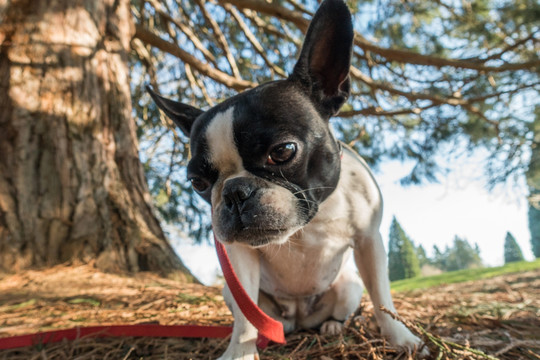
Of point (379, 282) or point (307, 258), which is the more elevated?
point (307, 258)

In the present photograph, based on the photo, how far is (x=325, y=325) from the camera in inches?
77.5

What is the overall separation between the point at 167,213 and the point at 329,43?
607cm

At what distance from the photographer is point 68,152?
10.7 feet

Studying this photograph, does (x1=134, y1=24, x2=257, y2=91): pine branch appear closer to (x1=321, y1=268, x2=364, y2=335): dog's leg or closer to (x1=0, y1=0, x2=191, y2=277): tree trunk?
(x1=0, y1=0, x2=191, y2=277): tree trunk

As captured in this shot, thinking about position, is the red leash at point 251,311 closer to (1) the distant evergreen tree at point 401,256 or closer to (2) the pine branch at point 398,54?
(2) the pine branch at point 398,54

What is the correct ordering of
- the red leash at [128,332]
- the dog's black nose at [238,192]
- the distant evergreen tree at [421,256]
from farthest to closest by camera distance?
the distant evergreen tree at [421,256]
the red leash at [128,332]
the dog's black nose at [238,192]

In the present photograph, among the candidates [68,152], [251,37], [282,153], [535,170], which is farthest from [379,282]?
[535,170]

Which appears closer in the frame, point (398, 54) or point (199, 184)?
point (199, 184)

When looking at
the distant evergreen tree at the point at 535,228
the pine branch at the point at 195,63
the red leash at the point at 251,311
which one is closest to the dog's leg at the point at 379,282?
the red leash at the point at 251,311

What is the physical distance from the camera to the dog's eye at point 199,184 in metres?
1.65

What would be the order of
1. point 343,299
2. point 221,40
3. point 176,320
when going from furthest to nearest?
point 221,40, point 176,320, point 343,299

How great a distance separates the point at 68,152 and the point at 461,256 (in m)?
8.84

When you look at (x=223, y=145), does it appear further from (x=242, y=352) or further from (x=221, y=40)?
(x=221, y=40)

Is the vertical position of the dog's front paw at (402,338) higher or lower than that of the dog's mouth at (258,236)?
lower
